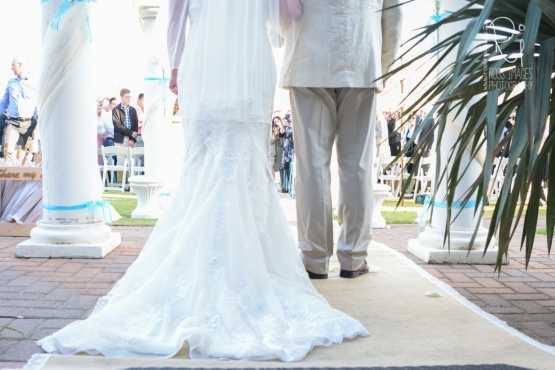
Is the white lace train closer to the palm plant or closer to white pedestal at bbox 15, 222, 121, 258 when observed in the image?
the palm plant

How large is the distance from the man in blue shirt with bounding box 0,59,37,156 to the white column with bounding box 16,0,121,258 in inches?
234

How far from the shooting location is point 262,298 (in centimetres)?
253

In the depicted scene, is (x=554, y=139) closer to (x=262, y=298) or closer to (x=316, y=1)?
(x=262, y=298)

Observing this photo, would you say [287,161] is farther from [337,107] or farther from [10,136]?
[337,107]

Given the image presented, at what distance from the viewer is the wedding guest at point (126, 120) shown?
11.7 metres

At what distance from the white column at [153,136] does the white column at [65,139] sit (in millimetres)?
2749

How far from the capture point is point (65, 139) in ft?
14.4

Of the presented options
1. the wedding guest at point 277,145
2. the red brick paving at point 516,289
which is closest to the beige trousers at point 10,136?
the wedding guest at point 277,145

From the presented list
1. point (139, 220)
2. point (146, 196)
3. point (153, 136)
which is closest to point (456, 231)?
point (139, 220)

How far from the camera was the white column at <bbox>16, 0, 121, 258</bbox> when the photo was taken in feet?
14.3

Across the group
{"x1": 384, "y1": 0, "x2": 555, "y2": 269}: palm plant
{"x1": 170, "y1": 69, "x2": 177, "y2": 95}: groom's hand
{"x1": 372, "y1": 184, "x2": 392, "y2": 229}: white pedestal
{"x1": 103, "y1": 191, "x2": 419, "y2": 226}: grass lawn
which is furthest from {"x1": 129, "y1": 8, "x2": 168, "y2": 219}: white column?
{"x1": 384, "y1": 0, "x2": 555, "y2": 269}: palm plant

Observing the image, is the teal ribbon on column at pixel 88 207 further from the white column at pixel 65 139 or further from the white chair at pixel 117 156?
the white chair at pixel 117 156

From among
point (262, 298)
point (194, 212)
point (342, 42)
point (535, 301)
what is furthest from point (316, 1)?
point (535, 301)

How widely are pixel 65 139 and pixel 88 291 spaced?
1.47 m
